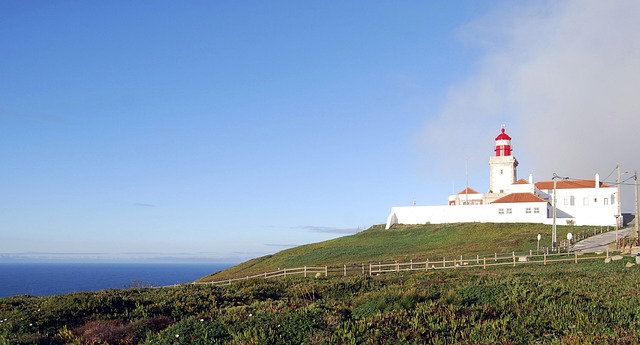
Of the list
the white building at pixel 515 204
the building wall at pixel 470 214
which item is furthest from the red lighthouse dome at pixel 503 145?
the building wall at pixel 470 214

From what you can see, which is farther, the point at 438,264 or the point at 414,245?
the point at 414,245

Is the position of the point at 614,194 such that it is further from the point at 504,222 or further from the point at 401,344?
the point at 401,344

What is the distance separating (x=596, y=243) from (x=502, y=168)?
40.1 meters

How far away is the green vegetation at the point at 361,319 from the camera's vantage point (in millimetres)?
10625

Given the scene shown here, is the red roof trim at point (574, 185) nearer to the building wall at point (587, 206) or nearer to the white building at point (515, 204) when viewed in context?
the white building at point (515, 204)

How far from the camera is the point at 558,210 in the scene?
80875mm

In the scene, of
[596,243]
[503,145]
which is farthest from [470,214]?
[596,243]

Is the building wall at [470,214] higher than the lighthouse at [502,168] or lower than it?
lower

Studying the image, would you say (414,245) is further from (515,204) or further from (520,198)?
(520,198)

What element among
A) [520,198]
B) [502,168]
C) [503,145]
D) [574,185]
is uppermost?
[503,145]

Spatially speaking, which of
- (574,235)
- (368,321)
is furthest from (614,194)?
(368,321)

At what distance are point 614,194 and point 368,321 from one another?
81.2 meters

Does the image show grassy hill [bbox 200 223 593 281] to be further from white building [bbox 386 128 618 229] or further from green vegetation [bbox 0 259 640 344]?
green vegetation [bbox 0 259 640 344]

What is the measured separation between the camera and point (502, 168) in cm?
9494
